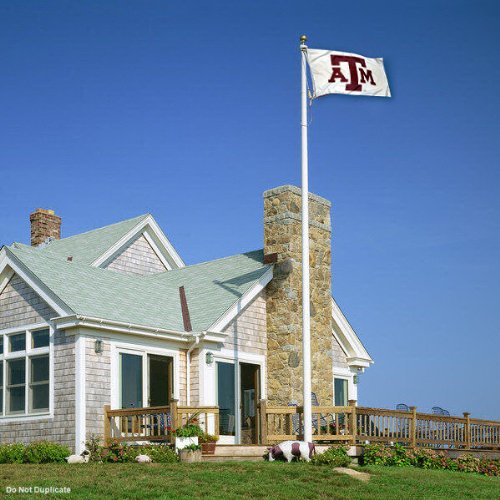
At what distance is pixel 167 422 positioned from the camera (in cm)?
1908

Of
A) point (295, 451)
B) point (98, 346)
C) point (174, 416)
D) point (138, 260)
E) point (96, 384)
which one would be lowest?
point (295, 451)

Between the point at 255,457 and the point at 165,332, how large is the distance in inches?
153

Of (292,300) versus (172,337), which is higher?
(292,300)

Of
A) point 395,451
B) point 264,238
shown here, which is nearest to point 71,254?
point 264,238

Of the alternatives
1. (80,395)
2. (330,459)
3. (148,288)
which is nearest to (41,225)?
(148,288)

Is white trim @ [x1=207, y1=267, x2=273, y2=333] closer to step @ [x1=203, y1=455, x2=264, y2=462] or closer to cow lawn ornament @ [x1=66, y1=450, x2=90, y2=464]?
step @ [x1=203, y1=455, x2=264, y2=462]

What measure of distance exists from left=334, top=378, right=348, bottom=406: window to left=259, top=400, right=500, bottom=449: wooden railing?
344 centimetres

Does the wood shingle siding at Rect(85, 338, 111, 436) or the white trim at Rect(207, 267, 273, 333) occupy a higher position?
the white trim at Rect(207, 267, 273, 333)

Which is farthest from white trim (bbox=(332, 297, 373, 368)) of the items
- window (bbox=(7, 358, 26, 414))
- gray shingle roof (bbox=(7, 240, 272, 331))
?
window (bbox=(7, 358, 26, 414))

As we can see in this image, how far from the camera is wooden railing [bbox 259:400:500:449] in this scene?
769 inches

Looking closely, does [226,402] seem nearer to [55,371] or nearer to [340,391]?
[55,371]

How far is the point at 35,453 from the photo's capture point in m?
19.0

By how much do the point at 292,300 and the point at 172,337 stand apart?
12.4ft

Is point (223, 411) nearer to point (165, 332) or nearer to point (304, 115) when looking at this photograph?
point (165, 332)
